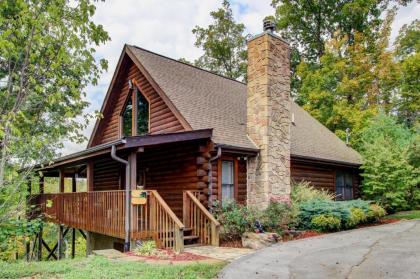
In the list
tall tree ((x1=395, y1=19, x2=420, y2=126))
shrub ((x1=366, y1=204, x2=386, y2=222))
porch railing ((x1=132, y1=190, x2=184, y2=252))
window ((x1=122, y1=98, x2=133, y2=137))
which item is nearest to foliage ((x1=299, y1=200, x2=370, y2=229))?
shrub ((x1=366, y1=204, x2=386, y2=222))

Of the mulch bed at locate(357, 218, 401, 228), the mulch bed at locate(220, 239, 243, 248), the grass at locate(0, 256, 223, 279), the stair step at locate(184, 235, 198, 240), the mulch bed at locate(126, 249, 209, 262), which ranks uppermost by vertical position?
the grass at locate(0, 256, 223, 279)

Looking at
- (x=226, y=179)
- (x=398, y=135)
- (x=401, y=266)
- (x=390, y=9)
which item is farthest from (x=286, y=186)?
(x=390, y=9)

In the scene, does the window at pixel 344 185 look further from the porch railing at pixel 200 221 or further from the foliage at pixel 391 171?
the porch railing at pixel 200 221

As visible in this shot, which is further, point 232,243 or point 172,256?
point 232,243

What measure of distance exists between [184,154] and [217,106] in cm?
319

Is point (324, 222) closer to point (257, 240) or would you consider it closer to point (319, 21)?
point (257, 240)

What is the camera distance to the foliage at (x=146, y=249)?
7782mm

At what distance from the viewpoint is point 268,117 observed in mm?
11852

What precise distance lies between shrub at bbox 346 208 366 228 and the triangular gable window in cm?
771

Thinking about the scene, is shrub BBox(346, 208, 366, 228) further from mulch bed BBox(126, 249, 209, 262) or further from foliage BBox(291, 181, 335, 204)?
mulch bed BBox(126, 249, 209, 262)

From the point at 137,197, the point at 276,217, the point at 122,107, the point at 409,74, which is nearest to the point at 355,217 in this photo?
the point at 276,217

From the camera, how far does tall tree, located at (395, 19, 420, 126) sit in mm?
24688

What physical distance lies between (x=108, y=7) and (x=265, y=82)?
6.10 metres

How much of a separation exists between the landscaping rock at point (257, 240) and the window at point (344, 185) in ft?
26.9
